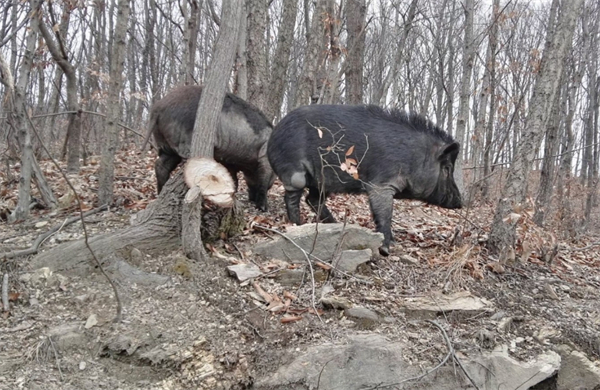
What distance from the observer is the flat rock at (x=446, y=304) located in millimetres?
4777

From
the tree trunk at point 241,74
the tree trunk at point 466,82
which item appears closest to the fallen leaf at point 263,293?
the tree trunk at point 241,74

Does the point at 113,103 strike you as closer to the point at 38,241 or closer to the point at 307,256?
the point at 38,241

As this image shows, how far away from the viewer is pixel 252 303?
4613 millimetres

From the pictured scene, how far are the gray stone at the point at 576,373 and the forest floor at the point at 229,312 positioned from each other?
0.46ft

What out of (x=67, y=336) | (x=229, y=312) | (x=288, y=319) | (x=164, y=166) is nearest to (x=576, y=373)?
(x=288, y=319)

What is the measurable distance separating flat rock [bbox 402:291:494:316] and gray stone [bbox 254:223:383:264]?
2.84ft

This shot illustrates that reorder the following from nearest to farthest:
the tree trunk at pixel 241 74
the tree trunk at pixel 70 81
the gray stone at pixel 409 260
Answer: the gray stone at pixel 409 260
the tree trunk at pixel 70 81
the tree trunk at pixel 241 74

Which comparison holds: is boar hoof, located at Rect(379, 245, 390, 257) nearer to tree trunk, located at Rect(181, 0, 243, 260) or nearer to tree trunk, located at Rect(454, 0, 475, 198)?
tree trunk, located at Rect(181, 0, 243, 260)

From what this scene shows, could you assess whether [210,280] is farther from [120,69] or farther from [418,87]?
[418,87]

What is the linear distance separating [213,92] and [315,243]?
1.76 meters

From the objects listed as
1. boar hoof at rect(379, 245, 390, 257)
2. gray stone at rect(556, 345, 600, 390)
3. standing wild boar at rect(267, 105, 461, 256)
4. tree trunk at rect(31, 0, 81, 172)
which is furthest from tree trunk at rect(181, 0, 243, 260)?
gray stone at rect(556, 345, 600, 390)

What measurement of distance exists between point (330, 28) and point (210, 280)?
6234 mm

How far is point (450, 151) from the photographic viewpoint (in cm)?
630

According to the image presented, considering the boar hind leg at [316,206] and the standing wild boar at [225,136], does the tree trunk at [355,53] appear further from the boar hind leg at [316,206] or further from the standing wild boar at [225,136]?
the boar hind leg at [316,206]
